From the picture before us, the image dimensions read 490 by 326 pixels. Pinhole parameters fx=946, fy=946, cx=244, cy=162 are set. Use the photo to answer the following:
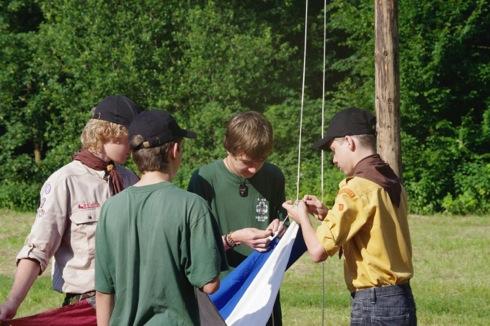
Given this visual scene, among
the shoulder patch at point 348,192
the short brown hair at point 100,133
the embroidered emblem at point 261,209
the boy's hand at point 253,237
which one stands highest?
the short brown hair at point 100,133

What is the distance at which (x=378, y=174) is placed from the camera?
185 inches

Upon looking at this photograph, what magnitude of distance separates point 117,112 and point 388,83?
9.86 meters

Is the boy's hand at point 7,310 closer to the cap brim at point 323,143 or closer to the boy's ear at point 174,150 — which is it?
the boy's ear at point 174,150

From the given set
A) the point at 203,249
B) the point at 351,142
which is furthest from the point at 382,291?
the point at 203,249

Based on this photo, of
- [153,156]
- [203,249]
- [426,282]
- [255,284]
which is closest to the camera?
[203,249]

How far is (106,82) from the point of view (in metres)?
23.6

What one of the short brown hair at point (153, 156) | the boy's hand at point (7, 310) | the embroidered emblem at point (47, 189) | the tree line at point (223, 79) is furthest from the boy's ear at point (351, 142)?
the tree line at point (223, 79)

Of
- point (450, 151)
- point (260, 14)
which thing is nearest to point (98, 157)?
point (450, 151)

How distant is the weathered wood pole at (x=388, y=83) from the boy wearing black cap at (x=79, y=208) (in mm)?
9791

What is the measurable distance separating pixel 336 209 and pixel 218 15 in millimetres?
19803

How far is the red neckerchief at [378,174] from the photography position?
4.68 metres

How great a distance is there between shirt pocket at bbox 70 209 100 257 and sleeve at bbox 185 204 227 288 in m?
0.81

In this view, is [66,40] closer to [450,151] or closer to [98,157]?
[450,151]

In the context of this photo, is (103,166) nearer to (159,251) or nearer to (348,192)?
(159,251)
